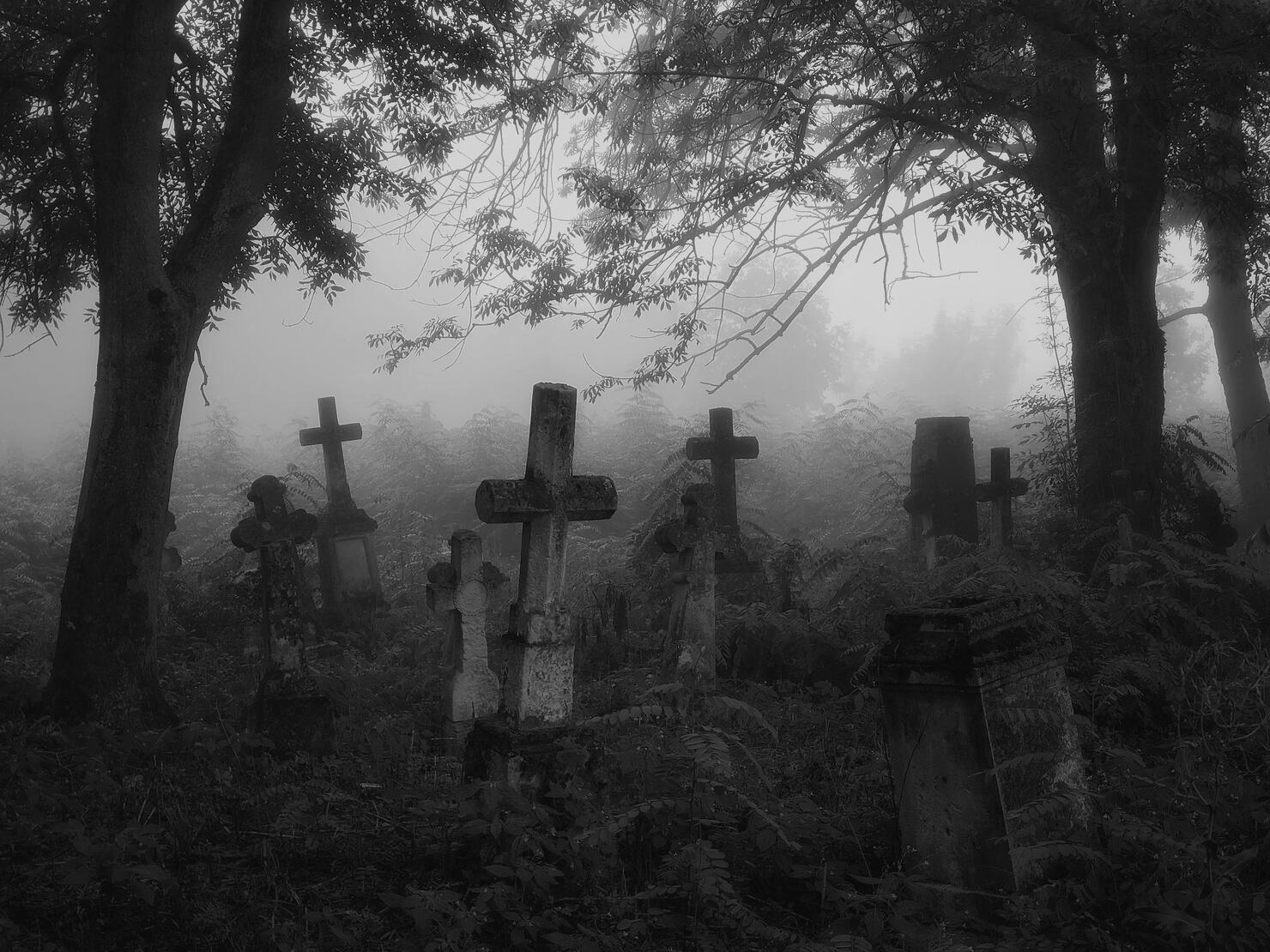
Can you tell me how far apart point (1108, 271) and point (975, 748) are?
7480 mm

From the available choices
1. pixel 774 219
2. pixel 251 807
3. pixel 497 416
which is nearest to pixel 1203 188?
pixel 774 219

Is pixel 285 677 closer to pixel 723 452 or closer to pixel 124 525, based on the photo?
pixel 124 525

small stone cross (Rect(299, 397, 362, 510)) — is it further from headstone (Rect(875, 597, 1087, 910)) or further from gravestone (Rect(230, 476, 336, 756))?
headstone (Rect(875, 597, 1087, 910))

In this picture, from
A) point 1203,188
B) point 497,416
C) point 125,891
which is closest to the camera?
point 125,891

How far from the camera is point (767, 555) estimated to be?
400 inches

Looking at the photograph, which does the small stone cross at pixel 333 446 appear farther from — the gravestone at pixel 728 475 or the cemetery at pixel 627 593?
the gravestone at pixel 728 475

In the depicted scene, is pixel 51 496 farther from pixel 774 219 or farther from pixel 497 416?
pixel 774 219

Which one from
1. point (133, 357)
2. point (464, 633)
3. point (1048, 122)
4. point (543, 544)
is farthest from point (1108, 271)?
point (133, 357)

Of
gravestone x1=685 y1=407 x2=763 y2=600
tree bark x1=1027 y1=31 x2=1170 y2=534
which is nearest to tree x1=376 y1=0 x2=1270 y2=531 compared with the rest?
tree bark x1=1027 y1=31 x2=1170 y2=534

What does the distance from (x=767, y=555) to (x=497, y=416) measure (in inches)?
545

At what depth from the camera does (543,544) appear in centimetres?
436

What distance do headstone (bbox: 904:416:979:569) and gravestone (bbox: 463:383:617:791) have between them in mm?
5899

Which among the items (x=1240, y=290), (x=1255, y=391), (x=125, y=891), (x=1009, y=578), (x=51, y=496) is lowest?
(x=125, y=891)

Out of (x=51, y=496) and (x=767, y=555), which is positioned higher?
(x=51, y=496)
